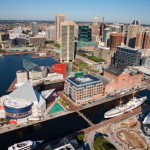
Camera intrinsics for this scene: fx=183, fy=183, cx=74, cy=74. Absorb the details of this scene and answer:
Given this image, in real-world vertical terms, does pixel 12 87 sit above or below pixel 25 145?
above

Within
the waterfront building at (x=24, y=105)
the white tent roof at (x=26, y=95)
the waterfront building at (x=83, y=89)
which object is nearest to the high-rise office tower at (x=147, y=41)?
the waterfront building at (x=83, y=89)

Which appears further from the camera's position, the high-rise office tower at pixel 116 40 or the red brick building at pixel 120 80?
the high-rise office tower at pixel 116 40

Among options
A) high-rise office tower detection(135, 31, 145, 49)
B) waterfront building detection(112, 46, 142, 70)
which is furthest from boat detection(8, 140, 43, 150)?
high-rise office tower detection(135, 31, 145, 49)

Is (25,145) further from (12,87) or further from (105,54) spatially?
(105,54)

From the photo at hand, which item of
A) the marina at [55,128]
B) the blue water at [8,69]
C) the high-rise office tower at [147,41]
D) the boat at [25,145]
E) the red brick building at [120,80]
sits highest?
the high-rise office tower at [147,41]

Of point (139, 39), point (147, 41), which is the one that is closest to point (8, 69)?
point (139, 39)

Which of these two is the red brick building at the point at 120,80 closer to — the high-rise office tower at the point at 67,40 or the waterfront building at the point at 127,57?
the waterfront building at the point at 127,57
